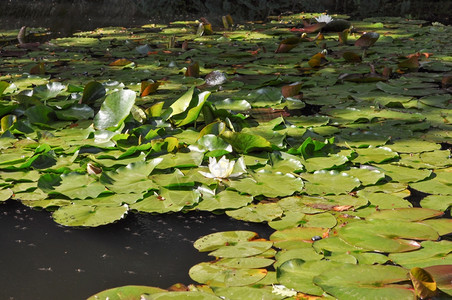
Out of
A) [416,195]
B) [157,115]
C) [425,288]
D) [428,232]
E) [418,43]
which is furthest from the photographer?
[418,43]

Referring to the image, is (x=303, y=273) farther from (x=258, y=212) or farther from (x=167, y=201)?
(x=167, y=201)

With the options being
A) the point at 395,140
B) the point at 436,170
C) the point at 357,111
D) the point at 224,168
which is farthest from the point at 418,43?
the point at 224,168

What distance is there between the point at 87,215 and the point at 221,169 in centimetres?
45

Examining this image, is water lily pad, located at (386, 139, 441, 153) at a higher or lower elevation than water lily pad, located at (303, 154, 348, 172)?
lower

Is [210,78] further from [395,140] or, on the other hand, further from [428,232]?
[428,232]

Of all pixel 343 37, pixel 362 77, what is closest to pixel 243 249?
pixel 362 77

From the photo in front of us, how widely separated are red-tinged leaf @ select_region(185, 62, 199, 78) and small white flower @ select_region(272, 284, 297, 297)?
2.09 metres

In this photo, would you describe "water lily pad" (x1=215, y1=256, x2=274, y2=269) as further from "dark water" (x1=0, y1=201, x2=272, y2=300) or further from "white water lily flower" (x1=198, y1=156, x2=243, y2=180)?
"white water lily flower" (x1=198, y1=156, x2=243, y2=180)

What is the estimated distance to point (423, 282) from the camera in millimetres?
1096

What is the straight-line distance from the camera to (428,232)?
1.40m

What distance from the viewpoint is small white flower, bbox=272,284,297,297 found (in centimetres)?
116

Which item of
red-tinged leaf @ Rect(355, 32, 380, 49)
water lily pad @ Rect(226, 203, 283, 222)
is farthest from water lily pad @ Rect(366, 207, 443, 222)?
red-tinged leaf @ Rect(355, 32, 380, 49)

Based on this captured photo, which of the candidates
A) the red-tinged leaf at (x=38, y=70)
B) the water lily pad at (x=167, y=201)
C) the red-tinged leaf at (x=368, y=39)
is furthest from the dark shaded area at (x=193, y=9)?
the water lily pad at (x=167, y=201)

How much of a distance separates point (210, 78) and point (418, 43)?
6.82ft
